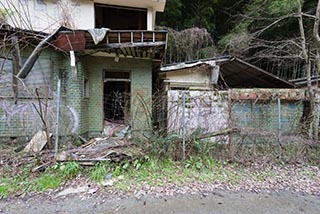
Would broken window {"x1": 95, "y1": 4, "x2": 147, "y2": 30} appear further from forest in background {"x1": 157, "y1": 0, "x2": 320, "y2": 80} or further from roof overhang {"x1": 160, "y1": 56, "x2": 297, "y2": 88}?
roof overhang {"x1": 160, "y1": 56, "x2": 297, "y2": 88}

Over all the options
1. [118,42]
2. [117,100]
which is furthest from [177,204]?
[118,42]

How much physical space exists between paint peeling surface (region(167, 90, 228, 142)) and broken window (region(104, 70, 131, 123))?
1816 millimetres

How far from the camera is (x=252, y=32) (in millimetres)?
9594

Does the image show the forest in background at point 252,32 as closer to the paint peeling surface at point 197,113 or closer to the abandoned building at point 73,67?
the paint peeling surface at point 197,113

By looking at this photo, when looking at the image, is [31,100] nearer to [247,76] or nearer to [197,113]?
Answer: [197,113]

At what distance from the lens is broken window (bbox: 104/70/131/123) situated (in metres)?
7.22

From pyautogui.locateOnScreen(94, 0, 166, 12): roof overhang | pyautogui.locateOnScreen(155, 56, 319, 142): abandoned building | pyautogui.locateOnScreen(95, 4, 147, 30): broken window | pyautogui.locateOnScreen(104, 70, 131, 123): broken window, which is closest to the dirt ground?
pyautogui.locateOnScreen(155, 56, 319, 142): abandoned building

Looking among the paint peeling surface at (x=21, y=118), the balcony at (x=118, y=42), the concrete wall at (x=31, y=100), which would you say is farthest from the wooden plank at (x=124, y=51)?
the paint peeling surface at (x=21, y=118)

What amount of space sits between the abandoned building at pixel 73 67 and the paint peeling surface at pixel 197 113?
2.38 feet

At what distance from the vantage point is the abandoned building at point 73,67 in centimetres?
642

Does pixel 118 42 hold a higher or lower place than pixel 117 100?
higher

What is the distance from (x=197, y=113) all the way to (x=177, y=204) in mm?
2852

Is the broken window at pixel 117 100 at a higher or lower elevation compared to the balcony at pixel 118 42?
lower

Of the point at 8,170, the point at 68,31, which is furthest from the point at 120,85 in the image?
the point at 8,170
